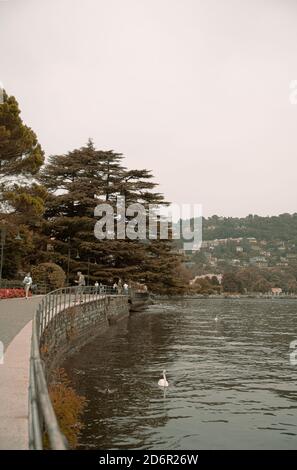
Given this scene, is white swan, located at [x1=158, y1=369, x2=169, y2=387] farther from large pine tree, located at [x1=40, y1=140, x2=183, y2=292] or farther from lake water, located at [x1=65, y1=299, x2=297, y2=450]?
large pine tree, located at [x1=40, y1=140, x2=183, y2=292]

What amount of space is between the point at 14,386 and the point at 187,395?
6.42 m

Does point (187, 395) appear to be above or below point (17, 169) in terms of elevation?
below

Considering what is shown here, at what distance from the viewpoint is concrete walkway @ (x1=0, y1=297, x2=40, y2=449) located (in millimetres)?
5828

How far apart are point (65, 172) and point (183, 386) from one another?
38.7 metres

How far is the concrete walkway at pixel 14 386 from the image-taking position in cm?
583

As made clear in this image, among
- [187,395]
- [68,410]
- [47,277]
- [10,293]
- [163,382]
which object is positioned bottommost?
[187,395]

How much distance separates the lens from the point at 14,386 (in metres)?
8.10

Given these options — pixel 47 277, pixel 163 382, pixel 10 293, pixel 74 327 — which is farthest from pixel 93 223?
pixel 163 382

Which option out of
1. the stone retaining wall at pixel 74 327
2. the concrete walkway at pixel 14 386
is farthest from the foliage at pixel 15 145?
the concrete walkway at pixel 14 386

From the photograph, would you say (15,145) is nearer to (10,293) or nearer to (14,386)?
(10,293)

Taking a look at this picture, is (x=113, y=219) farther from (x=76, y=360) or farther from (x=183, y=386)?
(x=183, y=386)

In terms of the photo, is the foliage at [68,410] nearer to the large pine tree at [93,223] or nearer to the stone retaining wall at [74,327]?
the stone retaining wall at [74,327]

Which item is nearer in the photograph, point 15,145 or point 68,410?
point 68,410

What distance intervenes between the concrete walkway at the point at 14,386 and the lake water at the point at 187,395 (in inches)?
75.0
